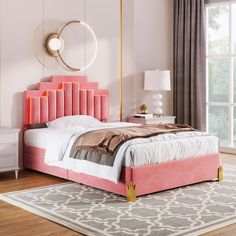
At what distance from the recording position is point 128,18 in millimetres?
7098

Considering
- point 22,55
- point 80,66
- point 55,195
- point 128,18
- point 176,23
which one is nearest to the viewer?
point 55,195

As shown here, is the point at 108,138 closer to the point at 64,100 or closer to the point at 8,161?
the point at 8,161

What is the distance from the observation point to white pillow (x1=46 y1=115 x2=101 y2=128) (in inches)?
233

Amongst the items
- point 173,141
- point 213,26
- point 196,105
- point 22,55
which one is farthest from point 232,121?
point 22,55

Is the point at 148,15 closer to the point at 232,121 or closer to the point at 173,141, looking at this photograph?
the point at 232,121

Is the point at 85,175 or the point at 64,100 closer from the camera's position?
the point at 85,175

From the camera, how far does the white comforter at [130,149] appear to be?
4.42 m

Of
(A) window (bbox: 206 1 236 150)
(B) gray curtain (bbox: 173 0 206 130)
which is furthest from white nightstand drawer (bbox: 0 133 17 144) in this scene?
(A) window (bbox: 206 1 236 150)

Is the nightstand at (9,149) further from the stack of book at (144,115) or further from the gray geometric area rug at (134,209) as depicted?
the stack of book at (144,115)

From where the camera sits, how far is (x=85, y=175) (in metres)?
4.83

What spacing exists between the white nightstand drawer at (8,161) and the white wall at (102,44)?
56 centimetres

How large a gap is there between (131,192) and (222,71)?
363 centimetres

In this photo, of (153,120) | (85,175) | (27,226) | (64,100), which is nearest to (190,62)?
(153,120)

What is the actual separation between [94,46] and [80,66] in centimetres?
38
